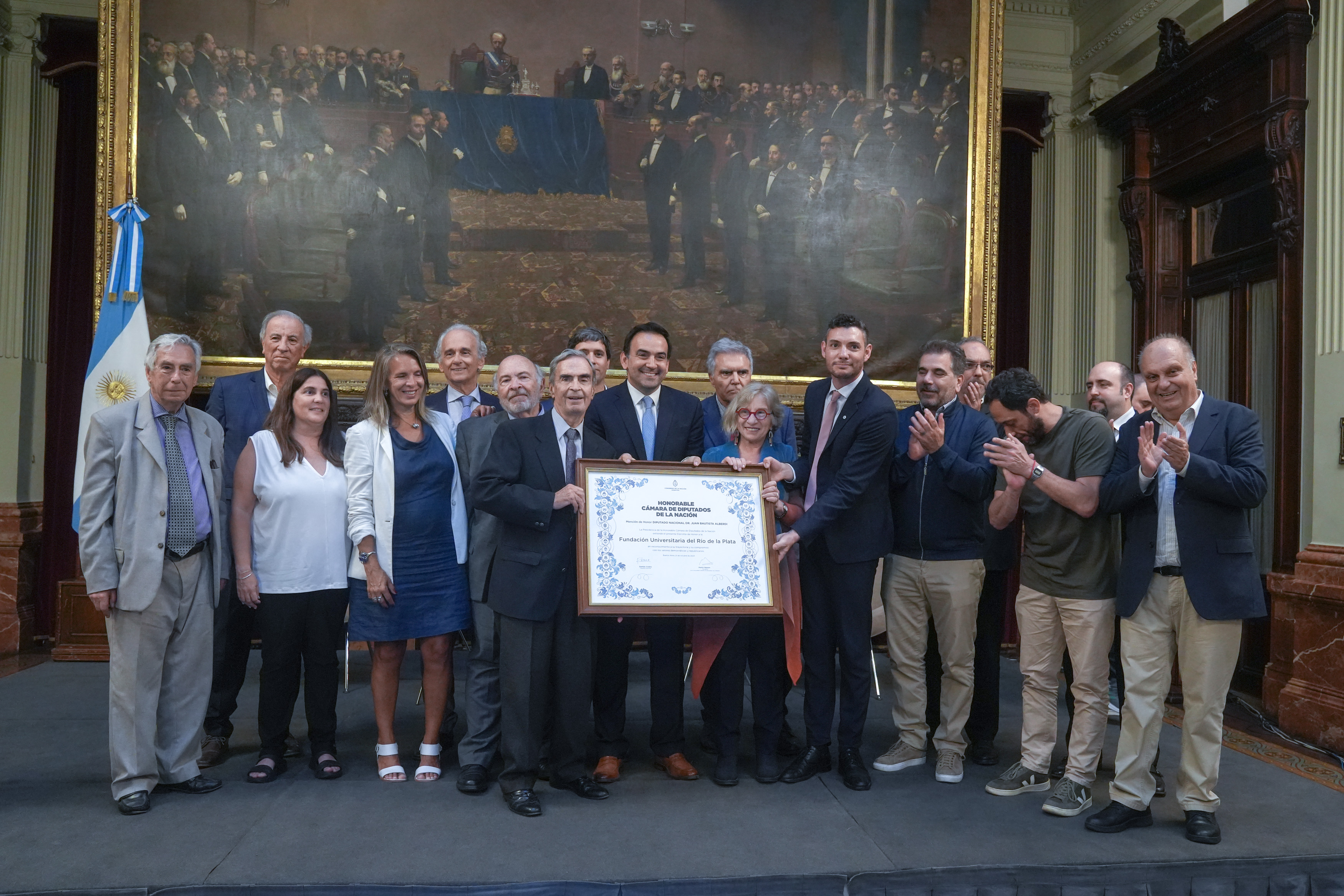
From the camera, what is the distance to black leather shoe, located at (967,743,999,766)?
13.4ft

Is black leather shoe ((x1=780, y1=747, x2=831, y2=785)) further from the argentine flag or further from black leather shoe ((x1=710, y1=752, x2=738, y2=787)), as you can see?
the argentine flag

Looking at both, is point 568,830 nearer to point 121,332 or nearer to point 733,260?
point 121,332

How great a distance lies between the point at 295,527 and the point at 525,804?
4.59ft

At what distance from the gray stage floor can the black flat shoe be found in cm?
3

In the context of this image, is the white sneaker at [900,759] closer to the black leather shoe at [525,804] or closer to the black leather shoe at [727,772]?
the black leather shoe at [727,772]

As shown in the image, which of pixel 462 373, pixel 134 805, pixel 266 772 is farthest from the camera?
pixel 462 373

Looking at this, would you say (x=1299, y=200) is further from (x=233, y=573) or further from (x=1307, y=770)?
(x=233, y=573)

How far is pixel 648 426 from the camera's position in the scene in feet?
13.1

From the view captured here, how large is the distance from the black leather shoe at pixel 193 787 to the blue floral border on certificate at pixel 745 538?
204 cm

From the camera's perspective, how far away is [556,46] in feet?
22.8

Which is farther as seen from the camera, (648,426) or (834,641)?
(648,426)

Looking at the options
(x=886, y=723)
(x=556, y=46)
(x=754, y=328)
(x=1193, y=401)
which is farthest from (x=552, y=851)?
(x=556, y=46)

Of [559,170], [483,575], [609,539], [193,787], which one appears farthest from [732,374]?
[559,170]

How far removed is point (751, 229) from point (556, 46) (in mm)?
1993
